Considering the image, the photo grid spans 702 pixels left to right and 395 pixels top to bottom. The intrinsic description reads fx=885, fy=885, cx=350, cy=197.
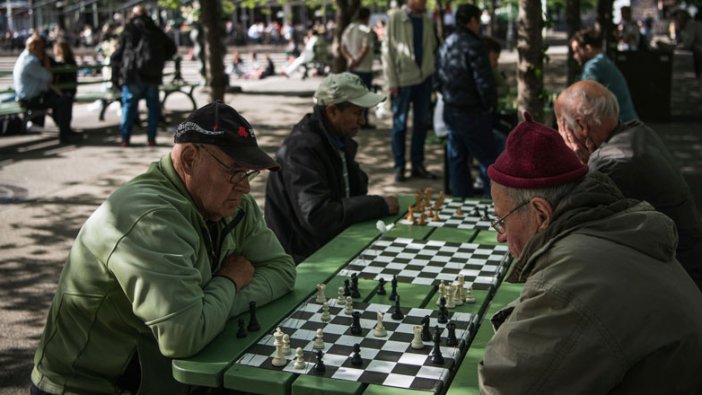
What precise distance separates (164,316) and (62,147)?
10636 mm

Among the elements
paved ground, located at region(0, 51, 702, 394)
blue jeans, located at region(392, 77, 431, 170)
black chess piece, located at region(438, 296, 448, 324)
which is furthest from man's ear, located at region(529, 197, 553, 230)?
blue jeans, located at region(392, 77, 431, 170)

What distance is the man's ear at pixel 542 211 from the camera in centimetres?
262

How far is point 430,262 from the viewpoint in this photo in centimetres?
424

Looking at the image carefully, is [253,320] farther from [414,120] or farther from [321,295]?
[414,120]

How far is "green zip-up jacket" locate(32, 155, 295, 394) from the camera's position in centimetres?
299

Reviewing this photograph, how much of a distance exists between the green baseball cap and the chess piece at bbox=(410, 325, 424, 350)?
2.14 metres

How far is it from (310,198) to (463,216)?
93cm

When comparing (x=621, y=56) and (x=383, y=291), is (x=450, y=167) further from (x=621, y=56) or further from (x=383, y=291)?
(x=621, y=56)

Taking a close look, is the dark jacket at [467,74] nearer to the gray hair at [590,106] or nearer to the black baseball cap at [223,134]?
the gray hair at [590,106]

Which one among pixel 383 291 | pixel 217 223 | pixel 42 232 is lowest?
pixel 42 232

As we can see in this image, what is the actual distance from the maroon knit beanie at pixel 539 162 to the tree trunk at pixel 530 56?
471 centimetres

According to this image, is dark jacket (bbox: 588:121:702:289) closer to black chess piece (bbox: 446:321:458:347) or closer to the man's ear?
black chess piece (bbox: 446:321:458:347)

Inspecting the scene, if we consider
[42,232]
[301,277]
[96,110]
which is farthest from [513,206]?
[96,110]

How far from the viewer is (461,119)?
26.7 ft
